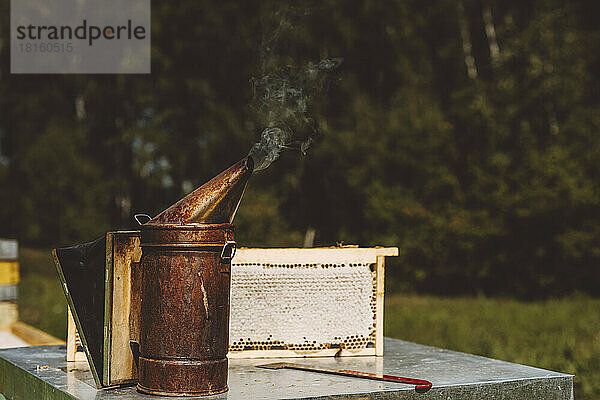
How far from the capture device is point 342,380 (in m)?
2.82

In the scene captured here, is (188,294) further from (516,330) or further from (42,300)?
(42,300)

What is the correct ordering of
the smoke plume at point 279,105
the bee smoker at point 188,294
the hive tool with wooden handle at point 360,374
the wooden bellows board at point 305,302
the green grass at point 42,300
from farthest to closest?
the green grass at point 42,300, the wooden bellows board at point 305,302, the smoke plume at point 279,105, the hive tool with wooden handle at point 360,374, the bee smoker at point 188,294

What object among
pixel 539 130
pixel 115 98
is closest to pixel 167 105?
pixel 115 98

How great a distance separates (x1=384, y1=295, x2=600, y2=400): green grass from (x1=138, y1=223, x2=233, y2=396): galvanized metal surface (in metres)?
4.13

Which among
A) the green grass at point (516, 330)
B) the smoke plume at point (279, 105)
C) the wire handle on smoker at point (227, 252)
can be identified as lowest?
the green grass at point (516, 330)

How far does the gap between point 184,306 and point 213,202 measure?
0.31m

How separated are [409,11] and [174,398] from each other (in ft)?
56.1

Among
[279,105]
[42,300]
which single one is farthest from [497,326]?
[279,105]

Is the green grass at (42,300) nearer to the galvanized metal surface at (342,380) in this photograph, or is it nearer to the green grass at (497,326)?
the green grass at (497,326)

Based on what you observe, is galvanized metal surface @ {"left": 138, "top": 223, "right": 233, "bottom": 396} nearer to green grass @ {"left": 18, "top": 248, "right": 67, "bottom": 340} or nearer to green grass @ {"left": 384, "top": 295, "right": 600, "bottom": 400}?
green grass @ {"left": 384, "top": 295, "right": 600, "bottom": 400}

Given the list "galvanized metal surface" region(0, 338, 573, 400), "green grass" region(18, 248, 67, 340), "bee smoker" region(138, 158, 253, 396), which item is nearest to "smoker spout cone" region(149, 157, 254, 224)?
"bee smoker" region(138, 158, 253, 396)

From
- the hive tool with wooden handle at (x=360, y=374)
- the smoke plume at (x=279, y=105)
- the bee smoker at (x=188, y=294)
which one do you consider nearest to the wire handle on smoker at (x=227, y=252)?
the bee smoker at (x=188, y=294)

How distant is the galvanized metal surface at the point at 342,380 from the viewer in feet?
8.63

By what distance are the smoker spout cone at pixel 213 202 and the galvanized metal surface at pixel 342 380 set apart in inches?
20.1
